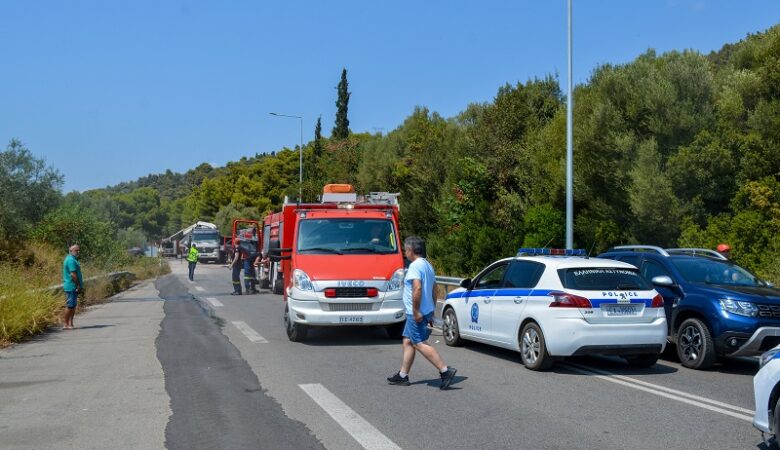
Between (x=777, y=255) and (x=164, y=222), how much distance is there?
154968 millimetres

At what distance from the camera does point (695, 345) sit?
1061 cm

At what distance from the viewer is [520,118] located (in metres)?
30.7

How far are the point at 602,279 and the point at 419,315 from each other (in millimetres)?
2875

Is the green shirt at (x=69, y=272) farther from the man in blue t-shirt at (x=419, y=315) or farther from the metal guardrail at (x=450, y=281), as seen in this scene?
the metal guardrail at (x=450, y=281)

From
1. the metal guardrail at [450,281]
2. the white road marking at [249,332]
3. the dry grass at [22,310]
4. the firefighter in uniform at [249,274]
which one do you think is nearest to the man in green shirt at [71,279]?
the dry grass at [22,310]

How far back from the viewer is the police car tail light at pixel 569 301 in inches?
386

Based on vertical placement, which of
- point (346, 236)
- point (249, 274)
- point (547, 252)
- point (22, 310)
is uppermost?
point (346, 236)

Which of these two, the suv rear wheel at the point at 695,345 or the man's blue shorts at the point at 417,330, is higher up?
the man's blue shorts at the point at 417,330

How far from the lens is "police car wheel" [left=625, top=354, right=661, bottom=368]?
1032cm

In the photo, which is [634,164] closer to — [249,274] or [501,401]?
[249,274]

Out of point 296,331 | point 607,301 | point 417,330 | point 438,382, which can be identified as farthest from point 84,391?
point 607,301

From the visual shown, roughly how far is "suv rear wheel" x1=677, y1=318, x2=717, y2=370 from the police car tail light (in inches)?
73.3

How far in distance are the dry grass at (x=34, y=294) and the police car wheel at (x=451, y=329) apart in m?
7.60

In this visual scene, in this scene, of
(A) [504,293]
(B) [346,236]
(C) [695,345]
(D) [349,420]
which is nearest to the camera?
(D) [349,420]
